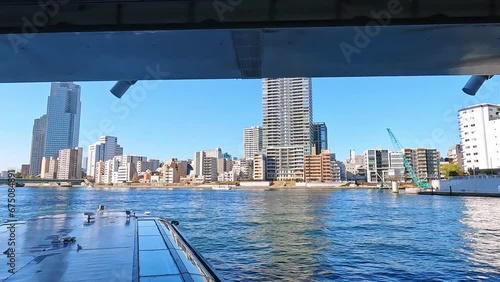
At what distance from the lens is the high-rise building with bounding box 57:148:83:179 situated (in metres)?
97.9

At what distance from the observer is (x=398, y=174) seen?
177 meters

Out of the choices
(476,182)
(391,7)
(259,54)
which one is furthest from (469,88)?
(476,182)

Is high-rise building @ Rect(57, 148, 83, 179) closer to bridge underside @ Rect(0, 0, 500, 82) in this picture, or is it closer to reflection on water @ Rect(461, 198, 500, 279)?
reflection on water @ Rect(461, 198, 500, 279)

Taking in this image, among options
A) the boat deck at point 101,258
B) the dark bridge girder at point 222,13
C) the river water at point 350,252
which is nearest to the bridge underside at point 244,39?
the dark bridge girder at point 222,13

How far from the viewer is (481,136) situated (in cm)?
11988

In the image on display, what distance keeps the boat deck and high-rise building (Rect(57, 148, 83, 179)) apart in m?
96.8

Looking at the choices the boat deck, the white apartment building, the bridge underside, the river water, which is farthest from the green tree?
the boat deck

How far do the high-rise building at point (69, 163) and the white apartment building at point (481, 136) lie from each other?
131733mm

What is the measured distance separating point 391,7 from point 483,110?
458ft

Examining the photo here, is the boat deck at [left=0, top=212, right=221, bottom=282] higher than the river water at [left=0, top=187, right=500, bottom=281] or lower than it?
higher

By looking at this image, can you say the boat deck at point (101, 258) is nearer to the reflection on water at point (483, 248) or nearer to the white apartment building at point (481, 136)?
the reflection on water at point (483, 248)

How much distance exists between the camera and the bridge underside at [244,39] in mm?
5902

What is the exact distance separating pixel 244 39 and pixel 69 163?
10884 centimetres

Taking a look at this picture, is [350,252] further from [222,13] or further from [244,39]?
[222,13]
